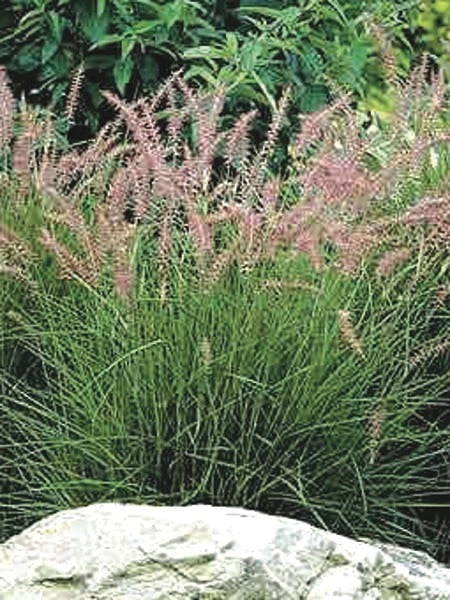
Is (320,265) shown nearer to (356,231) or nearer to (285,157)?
(356,231)

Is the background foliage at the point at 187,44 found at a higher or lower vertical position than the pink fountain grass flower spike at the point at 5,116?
lower

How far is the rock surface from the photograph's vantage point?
3.05 metres

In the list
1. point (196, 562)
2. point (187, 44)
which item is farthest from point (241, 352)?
point (187, 44)

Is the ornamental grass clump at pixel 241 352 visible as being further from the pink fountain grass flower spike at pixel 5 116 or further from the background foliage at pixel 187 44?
the background foliage at pixel 187 44

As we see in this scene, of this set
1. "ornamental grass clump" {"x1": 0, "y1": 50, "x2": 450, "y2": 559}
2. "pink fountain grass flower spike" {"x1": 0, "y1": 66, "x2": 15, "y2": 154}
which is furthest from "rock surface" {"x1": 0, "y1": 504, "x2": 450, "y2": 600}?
"pink fountain grass flower spike" {"x1": 0, "y1": 66, "x2": 15, "y2": 154}

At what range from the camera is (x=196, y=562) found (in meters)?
3.06

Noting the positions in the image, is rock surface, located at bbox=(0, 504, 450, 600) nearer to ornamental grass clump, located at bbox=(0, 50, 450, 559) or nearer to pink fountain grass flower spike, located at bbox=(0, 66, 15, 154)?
ornamental grass clump, located at bbox=(0, 50, 450, 559)

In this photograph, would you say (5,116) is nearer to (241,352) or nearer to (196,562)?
(241,352)

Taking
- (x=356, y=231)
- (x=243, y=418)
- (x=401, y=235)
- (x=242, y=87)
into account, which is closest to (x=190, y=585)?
(x=243, y=418)

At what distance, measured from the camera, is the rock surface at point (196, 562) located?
10.00 ft

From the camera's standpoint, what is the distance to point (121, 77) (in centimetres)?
522

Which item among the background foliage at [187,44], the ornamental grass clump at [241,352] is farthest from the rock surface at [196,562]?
the background foliage at [187,44]

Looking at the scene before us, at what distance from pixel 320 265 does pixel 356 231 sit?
0.15 m

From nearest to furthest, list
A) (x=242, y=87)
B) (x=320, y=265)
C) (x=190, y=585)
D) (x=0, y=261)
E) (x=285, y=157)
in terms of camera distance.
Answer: (x=190, y=585) < (x=320, y=265) < (x=0, y=261) < (x=242, y=87) < (x=285, y=157)
